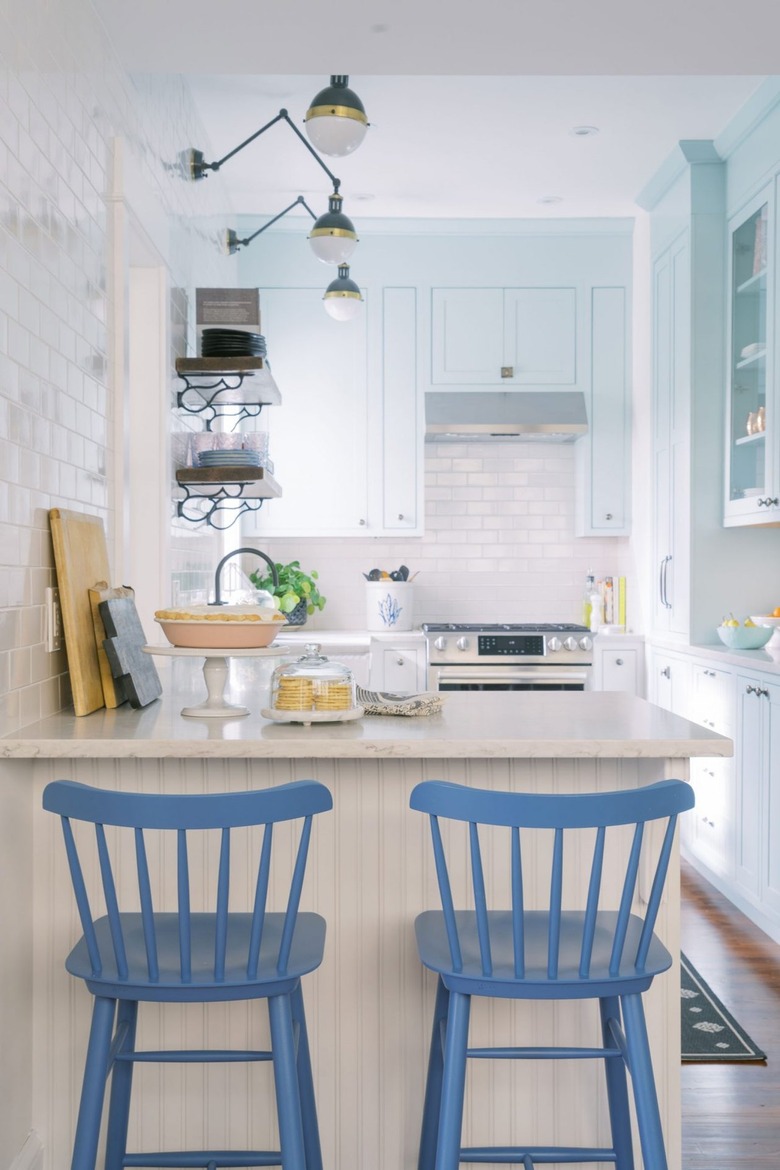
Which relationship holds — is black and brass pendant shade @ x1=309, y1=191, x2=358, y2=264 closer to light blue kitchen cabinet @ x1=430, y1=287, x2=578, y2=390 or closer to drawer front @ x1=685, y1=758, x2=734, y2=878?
light blue kitchen cabinet @ x1=430, y1=287, x2=578, y2=390

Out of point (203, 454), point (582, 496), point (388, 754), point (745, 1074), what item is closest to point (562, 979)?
point (388, 754)

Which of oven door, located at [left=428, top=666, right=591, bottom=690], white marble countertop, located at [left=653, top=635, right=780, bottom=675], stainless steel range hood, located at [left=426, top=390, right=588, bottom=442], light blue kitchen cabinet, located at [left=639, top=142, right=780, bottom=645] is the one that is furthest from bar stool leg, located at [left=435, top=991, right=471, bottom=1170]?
stainless steel range hood, located at [left=426, top=390, right=588, bottom=442]

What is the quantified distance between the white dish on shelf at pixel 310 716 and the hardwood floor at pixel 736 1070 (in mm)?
1223

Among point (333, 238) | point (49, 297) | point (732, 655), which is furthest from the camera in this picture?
point (732, 655)

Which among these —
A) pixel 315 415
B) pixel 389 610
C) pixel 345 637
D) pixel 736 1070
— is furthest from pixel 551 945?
pixel 315 415

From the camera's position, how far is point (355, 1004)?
2.21 m

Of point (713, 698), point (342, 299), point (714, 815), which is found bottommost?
point (714, 815)

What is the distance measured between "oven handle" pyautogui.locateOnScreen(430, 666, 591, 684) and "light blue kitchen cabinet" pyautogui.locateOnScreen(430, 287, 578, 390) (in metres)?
1.46

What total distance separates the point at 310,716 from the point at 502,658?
3.21 metres

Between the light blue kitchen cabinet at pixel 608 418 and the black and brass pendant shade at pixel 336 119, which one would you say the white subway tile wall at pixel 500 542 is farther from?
the black and brass pendant shade at pixel 336 119

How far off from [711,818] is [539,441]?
230 cm

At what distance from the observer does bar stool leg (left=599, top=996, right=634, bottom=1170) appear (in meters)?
1.93

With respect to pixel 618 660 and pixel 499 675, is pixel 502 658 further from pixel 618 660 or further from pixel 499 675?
pixel 618 660

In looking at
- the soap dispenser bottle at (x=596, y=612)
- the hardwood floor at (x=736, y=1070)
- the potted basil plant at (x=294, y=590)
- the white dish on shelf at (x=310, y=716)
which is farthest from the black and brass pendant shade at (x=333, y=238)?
the hardwood floor at (x=736, y=1070)
